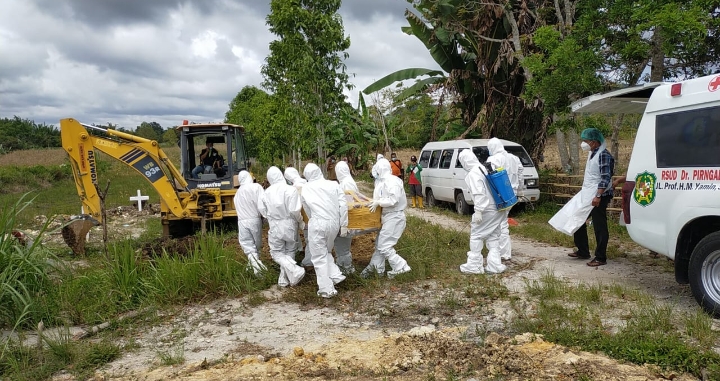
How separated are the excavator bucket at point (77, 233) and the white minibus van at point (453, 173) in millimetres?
7811

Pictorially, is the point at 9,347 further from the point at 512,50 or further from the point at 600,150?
the point at 512,50

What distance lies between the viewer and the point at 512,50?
44.8 ft

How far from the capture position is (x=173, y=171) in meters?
9.33

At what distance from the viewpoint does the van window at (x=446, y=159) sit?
1350 centimetres

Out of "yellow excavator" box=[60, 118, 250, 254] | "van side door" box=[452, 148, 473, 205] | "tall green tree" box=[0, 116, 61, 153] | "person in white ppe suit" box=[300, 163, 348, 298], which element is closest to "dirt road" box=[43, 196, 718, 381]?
"person in white ppe suit" box=[300, 163, 348, 298]

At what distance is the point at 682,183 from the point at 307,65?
11.4 metres

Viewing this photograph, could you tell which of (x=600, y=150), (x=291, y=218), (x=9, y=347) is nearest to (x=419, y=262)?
(x=291, y=218)

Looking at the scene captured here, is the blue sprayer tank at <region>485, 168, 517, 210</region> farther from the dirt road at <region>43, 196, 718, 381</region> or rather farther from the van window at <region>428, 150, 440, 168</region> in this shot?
the van window at <region>428, 150, 440, 168</region>

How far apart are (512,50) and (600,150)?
745 cm

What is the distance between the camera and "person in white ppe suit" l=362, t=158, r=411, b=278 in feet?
21.8

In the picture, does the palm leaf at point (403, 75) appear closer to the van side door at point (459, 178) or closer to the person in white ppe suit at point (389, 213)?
the van side door at point (459, 178)

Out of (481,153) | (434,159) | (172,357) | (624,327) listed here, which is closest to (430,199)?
(434,159)

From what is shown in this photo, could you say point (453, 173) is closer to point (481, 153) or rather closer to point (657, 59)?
point (481, 153)

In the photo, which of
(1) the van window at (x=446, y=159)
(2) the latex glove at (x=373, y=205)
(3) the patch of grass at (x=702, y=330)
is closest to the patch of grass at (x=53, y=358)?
(2) the latex glove at (x=373, y=205)
